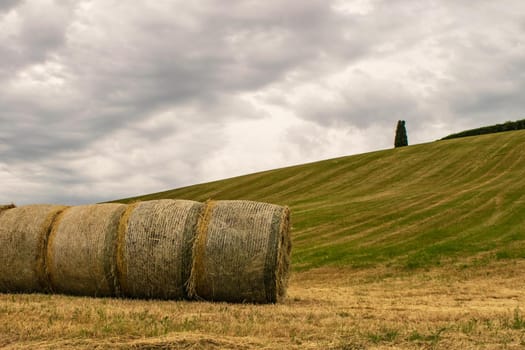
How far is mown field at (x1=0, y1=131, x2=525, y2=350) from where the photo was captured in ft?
25.9

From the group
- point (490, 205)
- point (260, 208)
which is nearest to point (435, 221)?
point (490, 205)

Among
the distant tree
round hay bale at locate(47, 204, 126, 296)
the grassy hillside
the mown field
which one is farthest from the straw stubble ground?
the distant tree

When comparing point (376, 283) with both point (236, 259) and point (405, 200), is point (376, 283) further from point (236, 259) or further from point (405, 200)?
point (405, 200)

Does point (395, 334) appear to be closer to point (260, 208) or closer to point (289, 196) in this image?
point (260, 208)

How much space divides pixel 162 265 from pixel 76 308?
78.2 inches

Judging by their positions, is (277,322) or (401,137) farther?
(401,137)

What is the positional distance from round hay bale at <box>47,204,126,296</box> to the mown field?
418 millimetres

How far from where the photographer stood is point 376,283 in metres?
16.9

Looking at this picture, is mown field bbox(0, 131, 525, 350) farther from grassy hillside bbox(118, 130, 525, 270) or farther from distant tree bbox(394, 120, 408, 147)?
distant tree bbox(394, 120, 408, 147)

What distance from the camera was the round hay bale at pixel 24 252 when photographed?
1242cm

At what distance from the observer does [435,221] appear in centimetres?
2558

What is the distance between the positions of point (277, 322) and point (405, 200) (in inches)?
Answer: 912

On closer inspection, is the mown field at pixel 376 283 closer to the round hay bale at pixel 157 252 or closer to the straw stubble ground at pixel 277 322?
the straw stubble ground at pixel 277 322

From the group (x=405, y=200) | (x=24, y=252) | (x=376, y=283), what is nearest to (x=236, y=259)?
(x=24, y=252)
